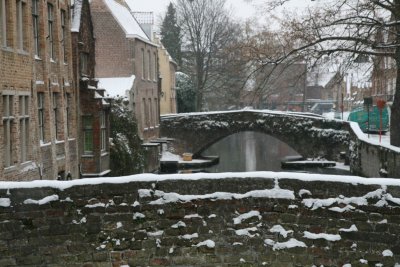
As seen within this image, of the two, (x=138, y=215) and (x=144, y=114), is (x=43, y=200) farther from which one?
(x=144, y=114)

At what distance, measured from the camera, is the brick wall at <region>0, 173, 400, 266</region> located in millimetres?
7199

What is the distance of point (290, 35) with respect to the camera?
19.8 meters

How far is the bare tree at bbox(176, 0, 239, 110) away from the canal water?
196 inches

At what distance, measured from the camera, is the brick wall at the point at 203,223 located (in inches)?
283

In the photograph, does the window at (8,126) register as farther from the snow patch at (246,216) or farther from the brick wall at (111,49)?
the brick wall at (111,49)

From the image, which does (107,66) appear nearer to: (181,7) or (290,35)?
(290,35)

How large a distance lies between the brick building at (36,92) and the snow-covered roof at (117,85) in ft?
26.8

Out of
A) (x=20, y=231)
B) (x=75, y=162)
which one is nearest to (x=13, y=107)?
(x=75, y=162)

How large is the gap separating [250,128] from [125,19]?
11.2m

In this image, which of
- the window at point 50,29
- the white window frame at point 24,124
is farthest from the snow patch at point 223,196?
the window at point 50,29

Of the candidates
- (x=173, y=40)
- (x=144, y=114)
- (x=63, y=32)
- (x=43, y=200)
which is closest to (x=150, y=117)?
(x=144, y=114)

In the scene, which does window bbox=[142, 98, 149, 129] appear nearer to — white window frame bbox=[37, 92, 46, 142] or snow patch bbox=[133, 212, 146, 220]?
white window frame bbox=[37, 92, 46, 142]

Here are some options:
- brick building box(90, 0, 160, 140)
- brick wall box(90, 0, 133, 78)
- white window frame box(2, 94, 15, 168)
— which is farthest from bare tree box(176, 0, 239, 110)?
white window frame box(2, 94, 15, 168)

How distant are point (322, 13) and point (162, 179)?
1283cm
